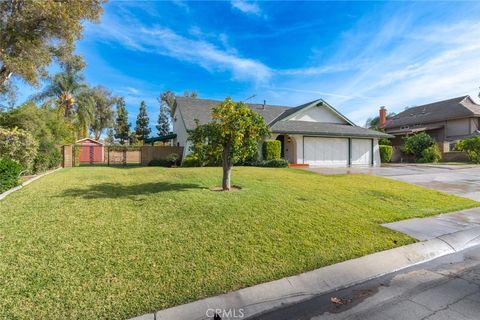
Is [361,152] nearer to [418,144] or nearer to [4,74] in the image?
[418,144]

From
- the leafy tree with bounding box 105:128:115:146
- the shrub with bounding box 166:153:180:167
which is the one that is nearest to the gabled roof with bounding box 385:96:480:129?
the shrub with bounding box 166:153:180:167

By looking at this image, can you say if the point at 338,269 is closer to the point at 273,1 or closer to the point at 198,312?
the point at 198,312

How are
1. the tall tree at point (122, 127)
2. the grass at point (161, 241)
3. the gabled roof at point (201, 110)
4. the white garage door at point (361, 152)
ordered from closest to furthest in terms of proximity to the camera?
the grass at point (161, 241) < the gabled roof at point (201, 110) < the white garage door at point (361, 152) < the tall tree at point (122, 127)

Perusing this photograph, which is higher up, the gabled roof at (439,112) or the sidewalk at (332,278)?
the gabled roof at (439,112)

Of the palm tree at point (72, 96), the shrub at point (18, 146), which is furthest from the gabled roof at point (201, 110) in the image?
the palm tree at point (72, 96)

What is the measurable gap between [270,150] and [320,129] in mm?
4803

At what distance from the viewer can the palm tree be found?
2884 cm

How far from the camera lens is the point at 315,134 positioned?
760 inches

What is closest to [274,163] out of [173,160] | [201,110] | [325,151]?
[325,151]

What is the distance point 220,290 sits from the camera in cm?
335

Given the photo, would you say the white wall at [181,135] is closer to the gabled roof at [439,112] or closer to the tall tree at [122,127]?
the tall tree at [122,127]

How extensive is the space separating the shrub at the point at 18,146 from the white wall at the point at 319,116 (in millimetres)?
17029

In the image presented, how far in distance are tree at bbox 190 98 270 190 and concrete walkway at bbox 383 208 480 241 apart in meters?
4.27

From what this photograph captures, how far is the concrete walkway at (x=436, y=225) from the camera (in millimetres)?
5654
